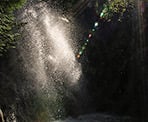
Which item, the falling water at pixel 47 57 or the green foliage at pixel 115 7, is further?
the falling water at pixel 47 57

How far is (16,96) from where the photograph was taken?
23500mm

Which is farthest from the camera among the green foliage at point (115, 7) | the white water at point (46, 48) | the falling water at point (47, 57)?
the white water at point (46, 48)

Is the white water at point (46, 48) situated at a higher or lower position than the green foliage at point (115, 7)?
lower

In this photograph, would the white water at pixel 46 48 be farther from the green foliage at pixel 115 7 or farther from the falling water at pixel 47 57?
the green foliage at pixel 115 7

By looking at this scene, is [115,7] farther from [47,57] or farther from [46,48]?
[47,57]

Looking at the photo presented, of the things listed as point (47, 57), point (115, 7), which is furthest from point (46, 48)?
point (115, 7)

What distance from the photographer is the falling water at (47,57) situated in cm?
2440

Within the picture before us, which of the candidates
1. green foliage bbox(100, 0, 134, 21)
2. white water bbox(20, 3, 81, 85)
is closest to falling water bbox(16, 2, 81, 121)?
white water bbox(20, 3, 81, 85)

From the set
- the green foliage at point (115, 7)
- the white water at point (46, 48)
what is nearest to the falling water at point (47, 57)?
the white water at point (46, 48)

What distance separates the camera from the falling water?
24397mm

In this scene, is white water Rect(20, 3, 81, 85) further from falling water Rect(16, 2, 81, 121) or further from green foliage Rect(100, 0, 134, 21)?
green foliage Rect(100, 0, 134, 21)

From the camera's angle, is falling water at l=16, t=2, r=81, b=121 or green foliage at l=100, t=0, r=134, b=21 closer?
green foliage at l=100, t=0, r=134, b=21

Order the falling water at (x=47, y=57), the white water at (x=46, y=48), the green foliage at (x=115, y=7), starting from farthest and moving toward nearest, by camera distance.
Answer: the white water at (x=46, y=48) → the falling water at (x=47, y=57) → the green foliage at (x=115, y=7)

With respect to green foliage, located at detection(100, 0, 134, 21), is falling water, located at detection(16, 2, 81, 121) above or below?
below
